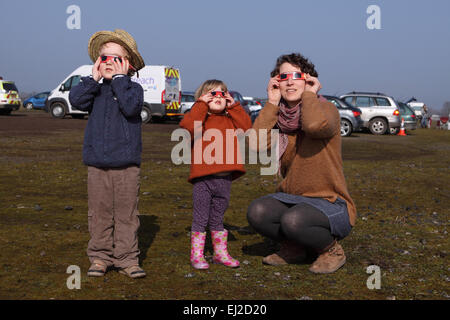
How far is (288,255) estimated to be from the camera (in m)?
5.09

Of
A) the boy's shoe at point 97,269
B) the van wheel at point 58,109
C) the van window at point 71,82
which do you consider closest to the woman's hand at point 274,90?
the boy's shoe at point 97,269

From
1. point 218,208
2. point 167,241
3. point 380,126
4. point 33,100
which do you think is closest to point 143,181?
point 167,241

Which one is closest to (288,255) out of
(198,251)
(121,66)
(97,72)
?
(198,251)

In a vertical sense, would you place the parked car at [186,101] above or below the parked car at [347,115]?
above

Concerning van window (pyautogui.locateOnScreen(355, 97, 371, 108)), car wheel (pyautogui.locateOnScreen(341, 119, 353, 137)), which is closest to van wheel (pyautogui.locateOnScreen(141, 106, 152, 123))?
car wheel (pyautogui.locateOnScreen(341, 119, 353, 137))

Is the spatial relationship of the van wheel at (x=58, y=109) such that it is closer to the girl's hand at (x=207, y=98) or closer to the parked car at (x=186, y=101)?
the parked car at (x=186, y=101)

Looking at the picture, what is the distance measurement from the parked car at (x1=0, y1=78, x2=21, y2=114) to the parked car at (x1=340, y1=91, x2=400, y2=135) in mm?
20395

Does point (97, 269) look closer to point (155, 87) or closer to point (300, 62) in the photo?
point (300, 62)

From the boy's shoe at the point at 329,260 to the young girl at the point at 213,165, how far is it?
0.71m

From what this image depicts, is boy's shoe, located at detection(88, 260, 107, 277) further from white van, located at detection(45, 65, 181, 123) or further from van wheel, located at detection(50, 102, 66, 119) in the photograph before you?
van wheel, located at detection(50, 102, 66, 119)

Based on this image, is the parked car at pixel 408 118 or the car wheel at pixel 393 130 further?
the parked car at pixel 408 118

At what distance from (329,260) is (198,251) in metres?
1.15

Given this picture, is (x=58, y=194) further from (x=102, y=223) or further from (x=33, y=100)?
(x=33, y=100)

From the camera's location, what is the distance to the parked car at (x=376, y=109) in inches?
1091
